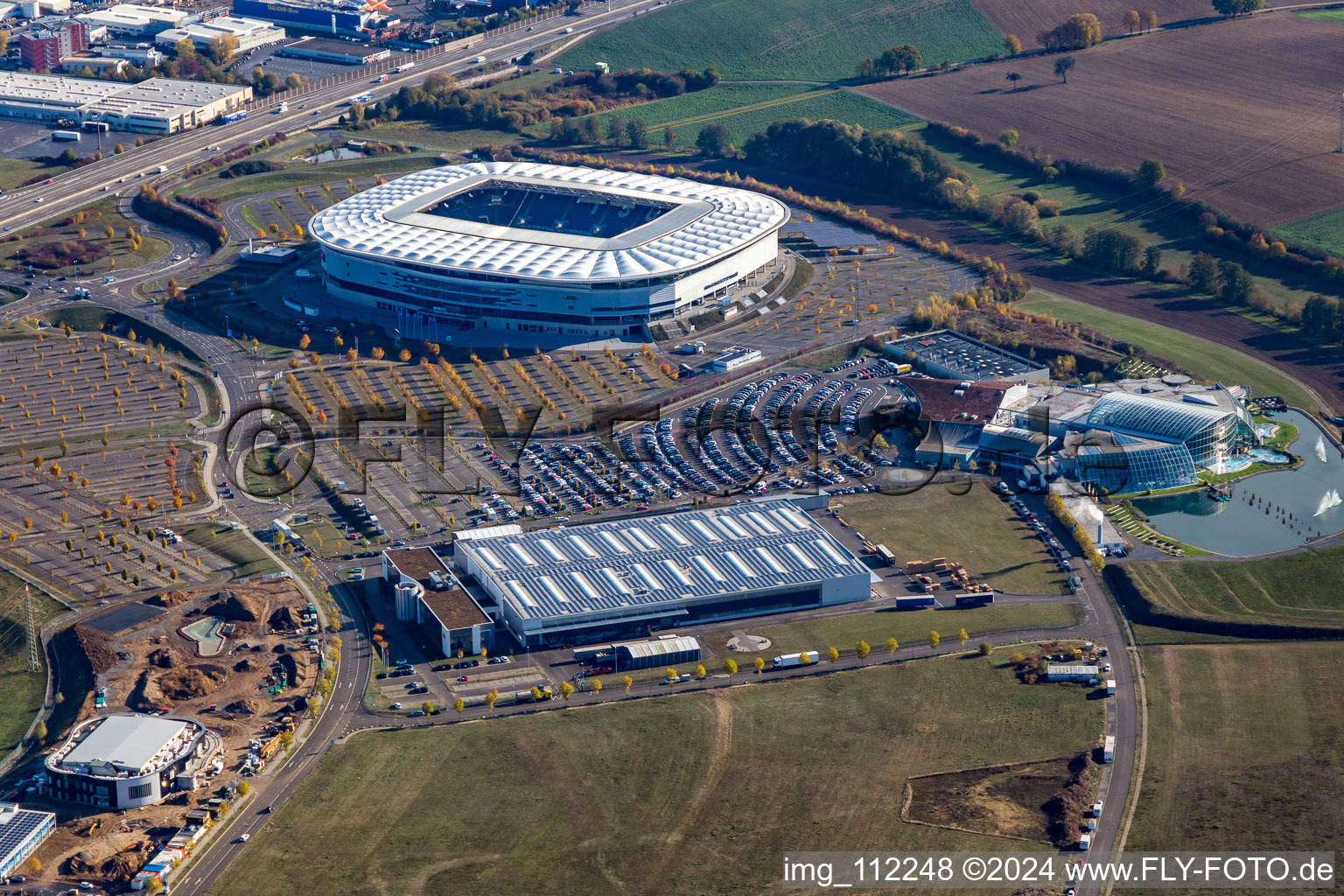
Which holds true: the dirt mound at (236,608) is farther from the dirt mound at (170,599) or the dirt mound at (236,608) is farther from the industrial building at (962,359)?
the industrial building at (962,359)

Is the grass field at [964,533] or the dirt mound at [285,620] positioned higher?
the grass field at [964,533]

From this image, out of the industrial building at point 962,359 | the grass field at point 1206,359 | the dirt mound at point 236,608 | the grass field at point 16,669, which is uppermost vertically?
the grass field at point 1206,359

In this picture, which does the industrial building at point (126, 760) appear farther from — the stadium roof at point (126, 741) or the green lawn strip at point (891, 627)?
the green lawn strip at point (891, 627)

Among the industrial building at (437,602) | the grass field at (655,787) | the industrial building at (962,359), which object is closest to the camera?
the grass field at (655,787)

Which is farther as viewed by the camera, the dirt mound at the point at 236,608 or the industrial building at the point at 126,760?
the dirt mound at the point at 236,608

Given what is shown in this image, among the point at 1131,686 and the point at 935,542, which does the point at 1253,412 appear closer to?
the point at 935,542

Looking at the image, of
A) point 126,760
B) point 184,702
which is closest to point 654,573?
point 184,702

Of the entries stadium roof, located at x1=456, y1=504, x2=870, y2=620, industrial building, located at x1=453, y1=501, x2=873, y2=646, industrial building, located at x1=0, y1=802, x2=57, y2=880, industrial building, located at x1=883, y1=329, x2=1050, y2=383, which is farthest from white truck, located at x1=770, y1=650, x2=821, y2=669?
industrial building, located at x1=883, y1=329, x2=1050, y2=383

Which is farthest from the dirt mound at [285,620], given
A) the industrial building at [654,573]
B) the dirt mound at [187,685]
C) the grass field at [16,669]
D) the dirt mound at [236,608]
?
the grass field at [16,669]

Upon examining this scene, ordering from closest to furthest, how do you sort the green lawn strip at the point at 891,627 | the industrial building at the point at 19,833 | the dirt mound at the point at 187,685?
the industrial building at the point at 19,833 → the dirt mound at the point at 187,685 → the green lawn strip at the point at 891,627
